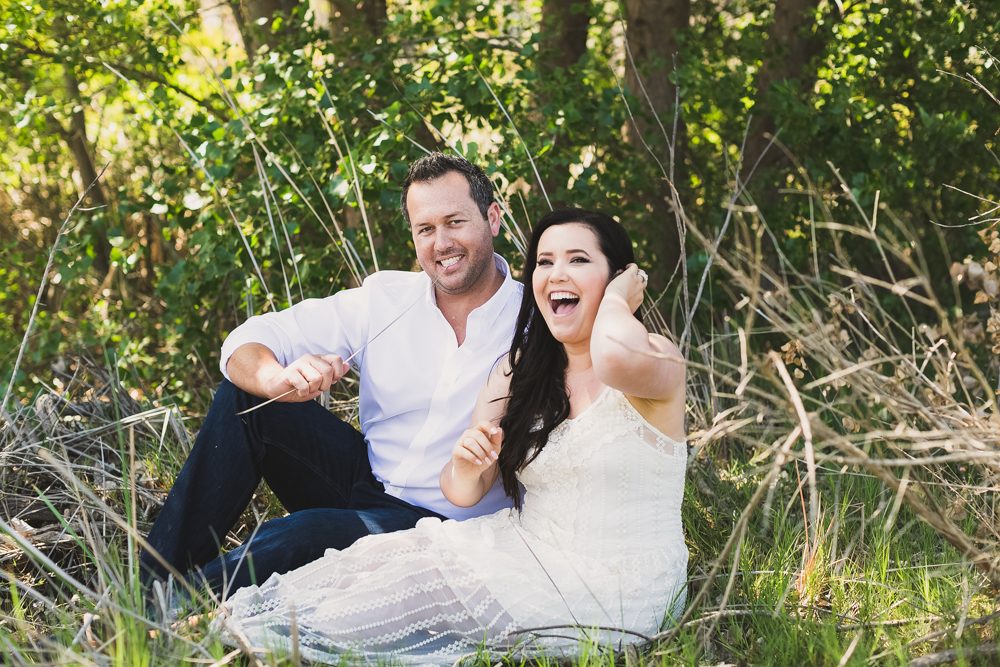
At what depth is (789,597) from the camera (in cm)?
261

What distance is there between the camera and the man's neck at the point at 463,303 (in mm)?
3127

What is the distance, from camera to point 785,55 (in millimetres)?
4965

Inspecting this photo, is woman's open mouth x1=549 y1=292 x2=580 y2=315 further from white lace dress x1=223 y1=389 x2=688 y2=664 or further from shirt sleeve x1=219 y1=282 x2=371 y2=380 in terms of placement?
shirt sleeve x1=219 y1=282 x2=371 y2=380

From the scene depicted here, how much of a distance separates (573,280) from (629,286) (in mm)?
141

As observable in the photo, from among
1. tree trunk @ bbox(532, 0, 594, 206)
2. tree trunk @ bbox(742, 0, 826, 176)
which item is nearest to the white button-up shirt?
tree trunk @ bbox(532, 0, 594, 206)

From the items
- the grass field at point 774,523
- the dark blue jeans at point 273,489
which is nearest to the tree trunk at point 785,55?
the grass field at point 774,523

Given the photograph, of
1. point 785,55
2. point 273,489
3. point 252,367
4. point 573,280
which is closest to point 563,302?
point 573,280

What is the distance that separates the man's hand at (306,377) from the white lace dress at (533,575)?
40cm

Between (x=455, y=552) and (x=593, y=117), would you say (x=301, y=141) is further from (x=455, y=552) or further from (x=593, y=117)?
(x=455, y=552)

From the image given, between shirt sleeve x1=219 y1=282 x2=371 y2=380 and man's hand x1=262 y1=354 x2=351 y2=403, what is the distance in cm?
28

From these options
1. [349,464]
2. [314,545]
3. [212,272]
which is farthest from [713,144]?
[314,545]

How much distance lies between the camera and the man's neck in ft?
10.3

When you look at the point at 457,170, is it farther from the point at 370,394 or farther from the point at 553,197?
the point at 553,197

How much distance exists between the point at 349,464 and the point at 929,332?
159 centimetres
